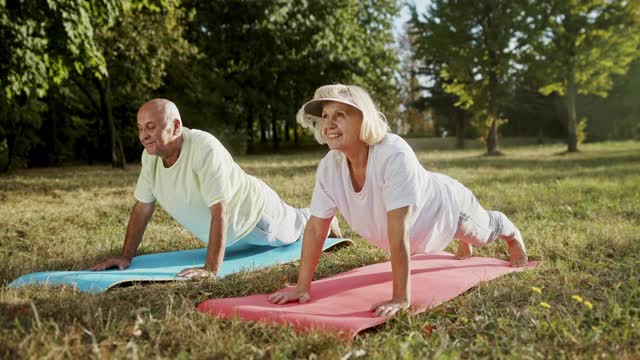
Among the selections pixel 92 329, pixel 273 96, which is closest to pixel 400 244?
pixel 92 329

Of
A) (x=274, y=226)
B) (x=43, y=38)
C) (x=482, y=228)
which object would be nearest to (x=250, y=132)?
(x=43, y=38)

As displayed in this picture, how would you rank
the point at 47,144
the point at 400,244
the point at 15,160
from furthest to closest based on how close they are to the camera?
the point at 47,144
the point at 15,160
the point at 400,244

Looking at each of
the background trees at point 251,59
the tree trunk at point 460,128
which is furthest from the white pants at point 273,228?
the tree trunk at point 460,128

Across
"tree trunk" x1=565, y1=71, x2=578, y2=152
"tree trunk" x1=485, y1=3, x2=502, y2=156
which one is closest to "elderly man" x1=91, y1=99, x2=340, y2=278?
"tree trunk" x1=485, y1=3, x2=502, y2=156

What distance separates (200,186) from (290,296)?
1396 millimetres

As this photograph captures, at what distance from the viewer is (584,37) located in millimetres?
23672

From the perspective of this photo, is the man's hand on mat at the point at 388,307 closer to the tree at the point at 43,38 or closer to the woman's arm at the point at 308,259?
the woman's arm at the point at 308,259

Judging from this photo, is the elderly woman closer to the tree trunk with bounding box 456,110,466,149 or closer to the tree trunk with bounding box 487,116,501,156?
the tree trunk with bounding box 487,116,501,156

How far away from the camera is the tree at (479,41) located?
22.9 m

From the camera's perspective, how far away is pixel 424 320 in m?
3.14

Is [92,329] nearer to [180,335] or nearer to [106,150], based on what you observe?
[180,335]

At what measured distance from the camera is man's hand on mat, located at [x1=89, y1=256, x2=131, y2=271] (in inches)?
175

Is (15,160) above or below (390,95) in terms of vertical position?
below

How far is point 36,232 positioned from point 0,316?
3474 millimetres
